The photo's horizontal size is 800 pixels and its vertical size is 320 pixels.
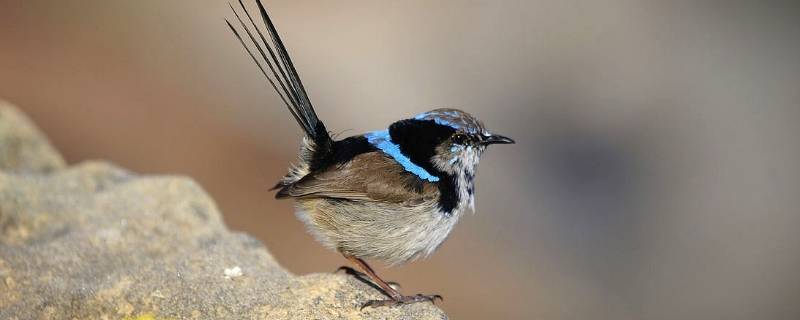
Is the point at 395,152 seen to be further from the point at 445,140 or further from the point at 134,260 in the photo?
the point at 134,260

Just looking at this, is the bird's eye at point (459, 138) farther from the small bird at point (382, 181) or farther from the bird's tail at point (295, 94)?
the bird's tail at point (295, 94)

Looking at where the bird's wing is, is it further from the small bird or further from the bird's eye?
the bird's eye

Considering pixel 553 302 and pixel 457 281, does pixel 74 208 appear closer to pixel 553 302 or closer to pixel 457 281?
pixel 457 281

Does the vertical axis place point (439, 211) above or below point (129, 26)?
above

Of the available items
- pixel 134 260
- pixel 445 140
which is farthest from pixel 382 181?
pixel 134 260

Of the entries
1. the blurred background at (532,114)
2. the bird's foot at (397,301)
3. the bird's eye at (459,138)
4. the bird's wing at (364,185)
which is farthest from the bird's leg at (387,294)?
the blurred background at (532,114)

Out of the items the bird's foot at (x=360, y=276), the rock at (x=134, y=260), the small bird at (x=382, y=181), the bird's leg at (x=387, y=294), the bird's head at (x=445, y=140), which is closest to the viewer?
the rock at (x=134, y=260)

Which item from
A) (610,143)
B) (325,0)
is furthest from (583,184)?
(325,0)
